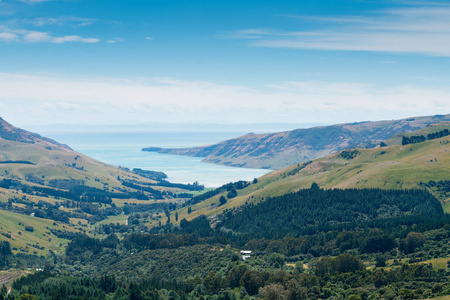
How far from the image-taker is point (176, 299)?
122 m

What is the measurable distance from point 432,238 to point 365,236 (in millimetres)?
26687

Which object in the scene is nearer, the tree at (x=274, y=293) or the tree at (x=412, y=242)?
the tree at (x=274, y=293)

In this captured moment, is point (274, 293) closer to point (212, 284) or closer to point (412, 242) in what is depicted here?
point (212, 284)

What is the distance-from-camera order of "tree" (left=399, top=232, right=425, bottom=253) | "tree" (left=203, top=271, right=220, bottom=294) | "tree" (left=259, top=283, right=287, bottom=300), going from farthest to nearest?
"tree" (left=399, top=232, right=425, bottom=253)
"tree" (left=203, top=271, right=220, bottom=294)
"tree" (left=259, top=283, right=287, bottom=300)

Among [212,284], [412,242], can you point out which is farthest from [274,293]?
[412,242]

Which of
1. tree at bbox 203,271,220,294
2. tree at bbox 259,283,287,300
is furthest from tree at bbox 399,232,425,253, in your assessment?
tree at bbox 203,271,220,294

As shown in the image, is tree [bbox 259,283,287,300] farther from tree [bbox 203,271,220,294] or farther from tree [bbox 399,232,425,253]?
tree [bbox 399,232,425,253]

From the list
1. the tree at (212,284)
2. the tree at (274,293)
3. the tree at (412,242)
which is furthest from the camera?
the tree at (412,242)

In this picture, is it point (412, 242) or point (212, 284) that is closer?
point (212, 284)

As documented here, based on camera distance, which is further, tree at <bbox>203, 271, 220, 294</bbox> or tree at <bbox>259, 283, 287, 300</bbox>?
tree at <bbox>203, 271, 220, 294</bbox>

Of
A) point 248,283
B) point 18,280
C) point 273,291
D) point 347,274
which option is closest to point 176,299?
point 248,283

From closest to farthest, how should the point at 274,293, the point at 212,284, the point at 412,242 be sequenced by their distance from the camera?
the point at 274,293
the point at 212,284
the point at 412,242

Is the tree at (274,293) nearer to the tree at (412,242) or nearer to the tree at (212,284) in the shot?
the tree at (212,284)

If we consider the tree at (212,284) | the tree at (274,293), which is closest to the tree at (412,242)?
the tree at (274,293)
